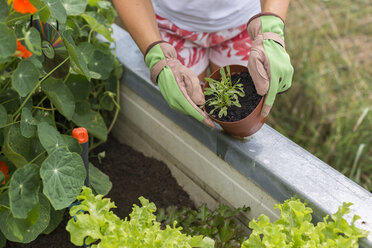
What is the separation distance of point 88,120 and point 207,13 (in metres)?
0.57

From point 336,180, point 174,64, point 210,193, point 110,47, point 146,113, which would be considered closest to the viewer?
point 336,180

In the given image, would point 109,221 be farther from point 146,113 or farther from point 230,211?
point 146,113

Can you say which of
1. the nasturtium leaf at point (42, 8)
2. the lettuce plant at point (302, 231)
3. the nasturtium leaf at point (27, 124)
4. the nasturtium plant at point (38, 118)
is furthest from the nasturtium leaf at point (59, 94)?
the lettuce plant at point (302, 231)

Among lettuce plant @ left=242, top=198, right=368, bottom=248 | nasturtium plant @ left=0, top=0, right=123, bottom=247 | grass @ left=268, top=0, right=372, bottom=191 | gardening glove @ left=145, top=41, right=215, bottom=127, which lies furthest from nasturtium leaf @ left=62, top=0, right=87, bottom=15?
A: grass @ left=268, top=0, right=372, bottom=191

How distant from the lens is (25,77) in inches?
46.2

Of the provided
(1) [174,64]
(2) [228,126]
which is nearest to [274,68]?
(2) [228,126]

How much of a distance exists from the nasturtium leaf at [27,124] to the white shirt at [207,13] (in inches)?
26.7

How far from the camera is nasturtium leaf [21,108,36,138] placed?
126cm

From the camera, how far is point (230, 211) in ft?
4.75

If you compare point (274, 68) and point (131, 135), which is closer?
point (274, 68)

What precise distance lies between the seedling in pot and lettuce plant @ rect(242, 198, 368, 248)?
1.08 ft

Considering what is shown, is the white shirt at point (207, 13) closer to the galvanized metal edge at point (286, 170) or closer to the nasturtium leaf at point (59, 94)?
the galvanized metal edge at point (286, 170)

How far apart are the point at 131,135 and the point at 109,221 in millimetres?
860

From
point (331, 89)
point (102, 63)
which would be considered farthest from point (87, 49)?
point (331, 89)
